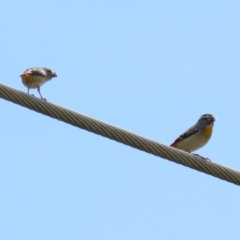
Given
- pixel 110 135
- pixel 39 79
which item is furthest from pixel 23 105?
→ pixel 39 79

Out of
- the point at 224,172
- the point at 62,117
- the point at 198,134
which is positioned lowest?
the point at 224,172

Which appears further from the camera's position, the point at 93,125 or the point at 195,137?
the point at 195,137

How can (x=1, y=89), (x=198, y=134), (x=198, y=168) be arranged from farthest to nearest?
1. (x=198, y=134)
2. (x=198, y=168)
3. (x=1, y=89)

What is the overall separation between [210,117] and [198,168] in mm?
6063

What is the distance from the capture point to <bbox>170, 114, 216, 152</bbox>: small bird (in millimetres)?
13383

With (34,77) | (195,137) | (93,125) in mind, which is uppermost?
(34,77)

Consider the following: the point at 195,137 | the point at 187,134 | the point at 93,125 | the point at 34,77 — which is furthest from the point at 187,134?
the point at 93,125

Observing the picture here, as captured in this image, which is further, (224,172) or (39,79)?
(39,79)

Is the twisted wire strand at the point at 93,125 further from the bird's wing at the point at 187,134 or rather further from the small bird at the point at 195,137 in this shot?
the bird's wing at the point at 187,134

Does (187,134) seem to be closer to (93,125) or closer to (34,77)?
(34,77)

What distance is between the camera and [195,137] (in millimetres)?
13438

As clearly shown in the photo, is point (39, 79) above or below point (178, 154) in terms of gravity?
above

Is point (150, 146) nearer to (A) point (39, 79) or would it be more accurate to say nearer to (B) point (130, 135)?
(B) point (130, 135)

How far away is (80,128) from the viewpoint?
7617 millimetres
